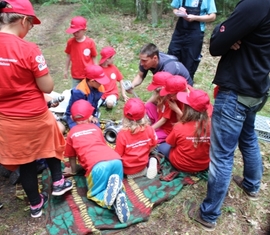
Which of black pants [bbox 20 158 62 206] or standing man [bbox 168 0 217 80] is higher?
standing man [bbox 168 0 217 80]

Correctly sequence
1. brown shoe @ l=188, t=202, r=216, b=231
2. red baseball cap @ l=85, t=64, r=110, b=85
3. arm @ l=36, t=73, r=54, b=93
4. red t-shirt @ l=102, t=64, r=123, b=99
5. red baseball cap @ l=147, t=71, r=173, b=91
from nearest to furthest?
arm @ l=36, t=73, r=54, b=93 < brown shoe @ l=188, t=202, r=216, b=231 < red baseball cap @ l=147, t=71, r=173, b=91 < red baseball cap @ l=85, t=64, r=110, b=85 < red t-shirt @ l=102, t=64, r=123, b=99

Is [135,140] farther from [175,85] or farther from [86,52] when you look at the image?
[86,52]

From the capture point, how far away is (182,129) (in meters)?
3.08

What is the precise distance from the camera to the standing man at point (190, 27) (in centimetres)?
446

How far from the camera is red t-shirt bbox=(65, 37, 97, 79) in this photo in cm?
466

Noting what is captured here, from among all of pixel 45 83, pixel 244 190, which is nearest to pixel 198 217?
pixel 244 190

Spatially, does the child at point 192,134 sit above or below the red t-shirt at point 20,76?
below

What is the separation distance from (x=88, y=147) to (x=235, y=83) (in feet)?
5.16

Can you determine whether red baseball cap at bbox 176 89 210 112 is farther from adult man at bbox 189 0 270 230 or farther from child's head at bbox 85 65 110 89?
child's head at bbox 85 65 110 89

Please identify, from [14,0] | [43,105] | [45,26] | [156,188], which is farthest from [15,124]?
[45,26]

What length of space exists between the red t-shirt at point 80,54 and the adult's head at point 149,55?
112cm

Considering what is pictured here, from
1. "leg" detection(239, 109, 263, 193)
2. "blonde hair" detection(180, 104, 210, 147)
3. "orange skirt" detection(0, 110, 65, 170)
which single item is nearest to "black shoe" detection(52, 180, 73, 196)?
"orange skirt" detection(0, 110, 65, 170)

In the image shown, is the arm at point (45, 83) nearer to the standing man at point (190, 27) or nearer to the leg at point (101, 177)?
the leg at point (101, 177)

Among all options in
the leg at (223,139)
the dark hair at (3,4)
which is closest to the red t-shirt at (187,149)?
the leg at (223,139)
